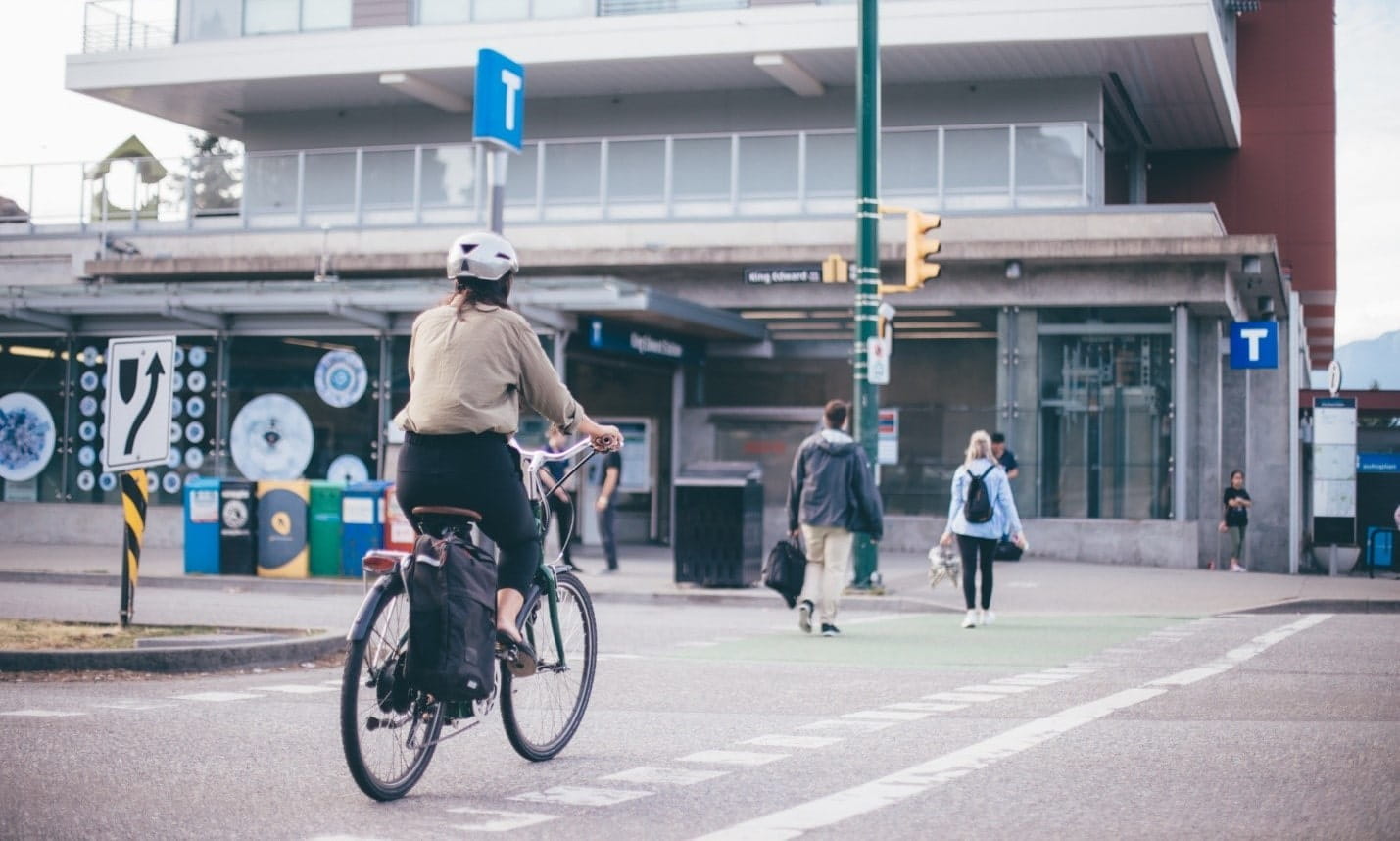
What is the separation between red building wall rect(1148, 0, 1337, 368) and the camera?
35250 mm

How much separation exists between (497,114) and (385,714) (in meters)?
10.7

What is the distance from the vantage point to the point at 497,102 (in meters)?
15.8

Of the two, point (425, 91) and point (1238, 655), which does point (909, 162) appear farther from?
point (1238, 655)

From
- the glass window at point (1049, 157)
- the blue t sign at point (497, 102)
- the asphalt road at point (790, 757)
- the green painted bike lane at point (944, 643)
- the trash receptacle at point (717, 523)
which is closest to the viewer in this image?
the asphalt road at point (790, 757)

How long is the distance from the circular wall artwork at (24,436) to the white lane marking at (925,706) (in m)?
19.8

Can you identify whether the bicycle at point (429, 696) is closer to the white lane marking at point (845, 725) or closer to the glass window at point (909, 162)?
the white lane marking at point (845, 725)

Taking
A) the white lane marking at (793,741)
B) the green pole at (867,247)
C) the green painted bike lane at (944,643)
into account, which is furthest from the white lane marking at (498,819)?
the green pole at (867,247)

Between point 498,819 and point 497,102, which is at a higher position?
point 497,102

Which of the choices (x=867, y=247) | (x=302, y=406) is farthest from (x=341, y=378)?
(x=867, y=247)

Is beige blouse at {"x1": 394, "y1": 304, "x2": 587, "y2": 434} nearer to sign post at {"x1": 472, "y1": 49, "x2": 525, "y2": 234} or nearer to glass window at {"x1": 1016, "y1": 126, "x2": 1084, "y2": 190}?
sign post at {"x1": 472, "y1": 49, "x2": 525, "y2": 234}

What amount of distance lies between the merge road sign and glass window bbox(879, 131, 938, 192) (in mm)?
15733

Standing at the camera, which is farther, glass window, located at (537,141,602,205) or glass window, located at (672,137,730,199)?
glass window, located at (537,141,602,205)

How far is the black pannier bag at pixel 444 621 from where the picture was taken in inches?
231

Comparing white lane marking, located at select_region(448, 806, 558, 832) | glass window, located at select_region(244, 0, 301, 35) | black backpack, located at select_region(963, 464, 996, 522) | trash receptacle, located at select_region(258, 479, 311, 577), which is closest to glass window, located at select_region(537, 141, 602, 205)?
glass window, located at select_region(244, 0, 301, 35)
